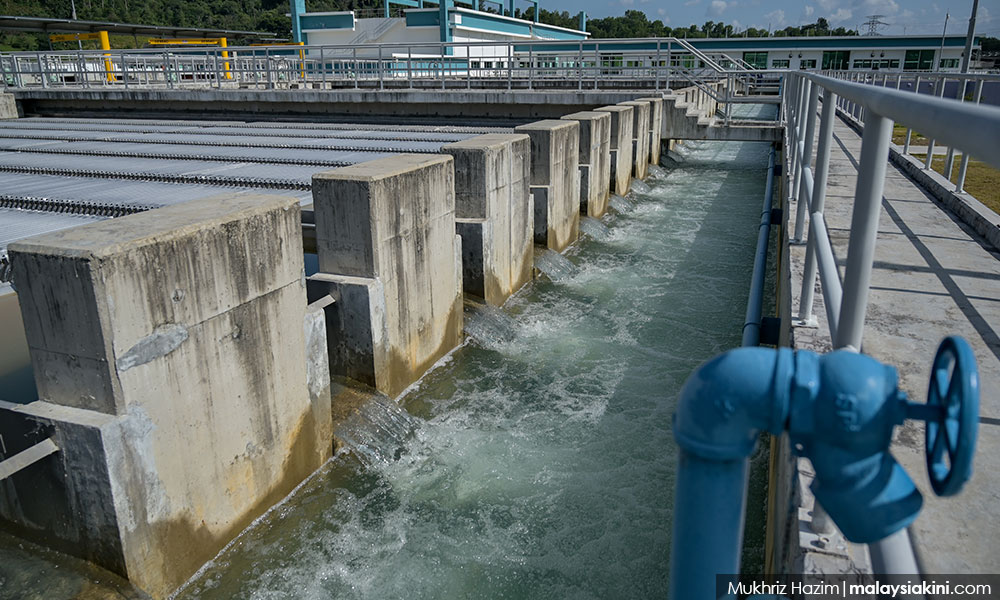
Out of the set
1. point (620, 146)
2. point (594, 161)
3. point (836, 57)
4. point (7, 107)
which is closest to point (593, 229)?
point (594, 161)

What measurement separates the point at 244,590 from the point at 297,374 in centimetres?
144

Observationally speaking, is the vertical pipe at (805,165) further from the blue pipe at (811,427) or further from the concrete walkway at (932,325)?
the blue pipe at (811,427)

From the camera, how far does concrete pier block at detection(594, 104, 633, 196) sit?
14555 millimetres

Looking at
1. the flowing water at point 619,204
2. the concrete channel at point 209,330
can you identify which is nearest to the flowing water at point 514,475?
the concrete channel at point 209,330

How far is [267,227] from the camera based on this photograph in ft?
15.5

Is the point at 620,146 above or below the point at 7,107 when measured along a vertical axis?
below

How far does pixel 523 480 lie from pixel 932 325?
2.86m

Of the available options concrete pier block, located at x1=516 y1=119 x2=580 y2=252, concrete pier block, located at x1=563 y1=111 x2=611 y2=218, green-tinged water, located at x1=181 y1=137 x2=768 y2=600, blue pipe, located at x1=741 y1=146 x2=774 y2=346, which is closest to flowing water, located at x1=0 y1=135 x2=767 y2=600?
green-tinged water, located at x1=181 y1=137 x2=768 y2=600

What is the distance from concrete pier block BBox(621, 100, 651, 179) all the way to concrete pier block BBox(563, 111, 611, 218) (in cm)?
237

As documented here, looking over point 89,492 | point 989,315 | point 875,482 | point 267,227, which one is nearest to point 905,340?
point 989,315

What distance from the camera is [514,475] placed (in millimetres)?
5469

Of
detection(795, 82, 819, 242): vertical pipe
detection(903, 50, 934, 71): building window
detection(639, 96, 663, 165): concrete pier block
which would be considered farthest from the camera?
detection(903, 50, 934, 71): building window

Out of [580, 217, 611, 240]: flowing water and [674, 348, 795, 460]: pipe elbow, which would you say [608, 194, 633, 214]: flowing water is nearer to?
[580, 217, 611, 240]: flowing water

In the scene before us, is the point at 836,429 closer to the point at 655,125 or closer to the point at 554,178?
the point at 554,178
